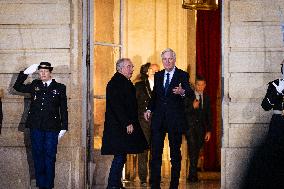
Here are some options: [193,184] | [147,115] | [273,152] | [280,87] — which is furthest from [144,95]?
[273,152]

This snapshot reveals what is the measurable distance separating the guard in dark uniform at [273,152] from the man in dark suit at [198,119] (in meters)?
3.10

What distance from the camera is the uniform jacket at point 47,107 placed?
9.79m

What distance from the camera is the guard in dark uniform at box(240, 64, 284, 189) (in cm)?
888

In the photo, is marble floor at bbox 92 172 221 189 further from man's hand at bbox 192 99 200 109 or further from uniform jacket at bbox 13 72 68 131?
uniform jacket at bbox 13 72 68 131

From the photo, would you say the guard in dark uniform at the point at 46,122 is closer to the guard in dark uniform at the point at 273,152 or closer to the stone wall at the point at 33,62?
the stone wall at the point at 33,62

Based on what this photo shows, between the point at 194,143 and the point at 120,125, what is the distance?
9.28 ft

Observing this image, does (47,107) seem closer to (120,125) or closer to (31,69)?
(31,69)

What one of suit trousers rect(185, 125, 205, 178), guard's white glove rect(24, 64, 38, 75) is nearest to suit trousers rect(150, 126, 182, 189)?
guard's white glove rect(24, 64, 38, 75)

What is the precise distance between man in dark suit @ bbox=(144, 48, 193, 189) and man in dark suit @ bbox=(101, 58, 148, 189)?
232mm

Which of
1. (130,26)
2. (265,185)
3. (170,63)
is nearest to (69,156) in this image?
(170,63)

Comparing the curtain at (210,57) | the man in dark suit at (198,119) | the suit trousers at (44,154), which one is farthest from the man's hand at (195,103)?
the suit trousers at (44,154)

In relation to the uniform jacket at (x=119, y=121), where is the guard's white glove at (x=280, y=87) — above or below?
above

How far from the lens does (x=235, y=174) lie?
33.8 feet

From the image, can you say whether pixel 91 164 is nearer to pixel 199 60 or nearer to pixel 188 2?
pixel 188 2
